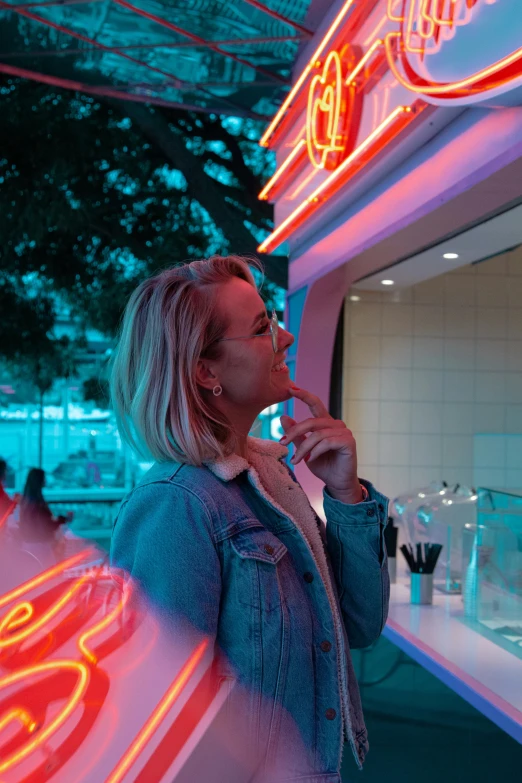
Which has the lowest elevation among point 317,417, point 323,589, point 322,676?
point 322,676

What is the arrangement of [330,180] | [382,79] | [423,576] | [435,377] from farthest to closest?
1. [435,377]
2. [330,180]
3. [382,79]
4. [423,576]

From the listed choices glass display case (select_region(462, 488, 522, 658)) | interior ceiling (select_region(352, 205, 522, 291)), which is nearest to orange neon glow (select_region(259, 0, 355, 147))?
interior ceiling (select_region(352, 205, 522, 291))

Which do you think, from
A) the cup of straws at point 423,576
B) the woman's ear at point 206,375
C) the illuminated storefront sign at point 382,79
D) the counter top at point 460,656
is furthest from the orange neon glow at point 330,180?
the woman's ear at point 206,375

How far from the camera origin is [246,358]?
4.14ft

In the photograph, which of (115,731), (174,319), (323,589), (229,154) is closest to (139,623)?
(115,731)

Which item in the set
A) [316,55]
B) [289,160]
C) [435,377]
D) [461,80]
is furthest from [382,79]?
[435,377]

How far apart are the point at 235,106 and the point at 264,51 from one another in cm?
111

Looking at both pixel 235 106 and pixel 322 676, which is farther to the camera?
pixel 235 106

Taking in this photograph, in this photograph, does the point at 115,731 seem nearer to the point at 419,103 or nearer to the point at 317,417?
the point at 317,417

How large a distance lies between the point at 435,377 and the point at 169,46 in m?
2.44

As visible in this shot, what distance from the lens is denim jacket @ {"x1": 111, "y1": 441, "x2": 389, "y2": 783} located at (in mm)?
1070

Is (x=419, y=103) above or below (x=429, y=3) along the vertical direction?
below

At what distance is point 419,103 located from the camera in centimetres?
275

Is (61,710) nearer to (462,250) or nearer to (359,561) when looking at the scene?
(359,561)
